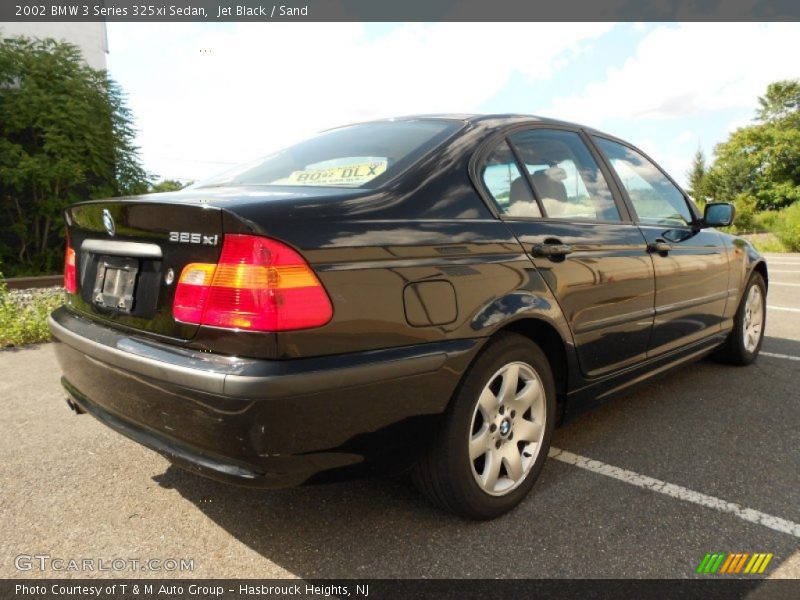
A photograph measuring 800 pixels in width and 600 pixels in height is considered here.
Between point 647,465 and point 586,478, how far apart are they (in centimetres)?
35

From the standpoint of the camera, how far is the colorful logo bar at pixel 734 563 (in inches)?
76.0

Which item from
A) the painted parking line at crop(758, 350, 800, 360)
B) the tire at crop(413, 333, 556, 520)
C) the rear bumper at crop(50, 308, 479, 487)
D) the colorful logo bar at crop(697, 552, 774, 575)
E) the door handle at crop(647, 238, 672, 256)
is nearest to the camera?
the rear bumper at crop(50, 308, 479, 487)

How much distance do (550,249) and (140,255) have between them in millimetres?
1556

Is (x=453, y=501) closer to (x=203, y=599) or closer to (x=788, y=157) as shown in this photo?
(x=203, y=599)

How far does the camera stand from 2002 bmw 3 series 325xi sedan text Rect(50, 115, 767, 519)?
168 centimetres

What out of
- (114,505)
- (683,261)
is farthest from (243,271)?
(683,261)

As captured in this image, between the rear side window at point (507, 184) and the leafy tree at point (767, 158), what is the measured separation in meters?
48.9

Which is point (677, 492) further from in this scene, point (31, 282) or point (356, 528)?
point (31, 282)

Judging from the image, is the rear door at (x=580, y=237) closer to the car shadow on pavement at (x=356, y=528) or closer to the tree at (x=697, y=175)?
the car shadow on pavement at (x=356, y=528)

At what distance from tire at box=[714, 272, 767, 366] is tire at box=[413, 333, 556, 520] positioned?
2515 millimetres

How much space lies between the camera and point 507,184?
2436 millimetres

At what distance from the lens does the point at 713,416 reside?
3332 mm

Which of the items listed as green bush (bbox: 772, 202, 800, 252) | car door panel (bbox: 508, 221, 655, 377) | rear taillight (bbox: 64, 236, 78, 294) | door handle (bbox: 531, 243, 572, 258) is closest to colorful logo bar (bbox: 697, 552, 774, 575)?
car door panel (bbox: 508, 221, 655, 377)

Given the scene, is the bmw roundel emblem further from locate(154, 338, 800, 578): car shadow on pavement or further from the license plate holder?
locate(154, 338, 800, 578): car shadow on pavement
